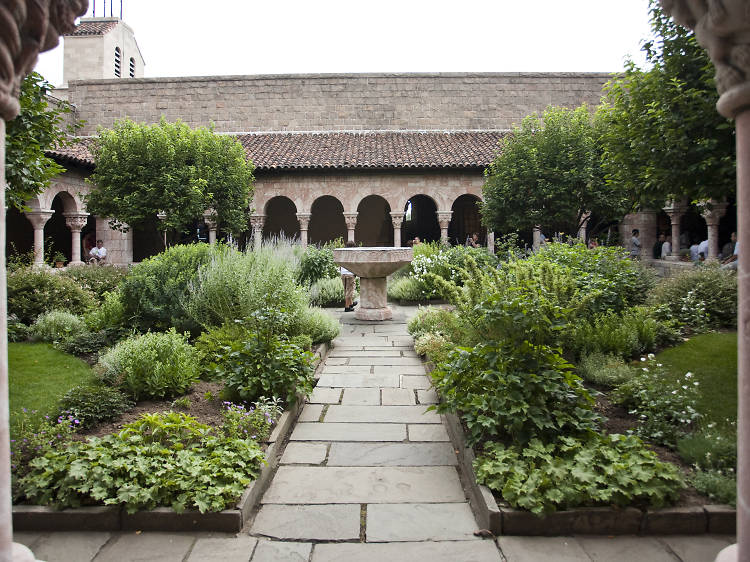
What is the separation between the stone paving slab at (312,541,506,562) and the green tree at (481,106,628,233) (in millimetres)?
11913

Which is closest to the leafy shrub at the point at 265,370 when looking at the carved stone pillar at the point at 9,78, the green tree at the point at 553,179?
the carved stone pillar at the point at 9,78

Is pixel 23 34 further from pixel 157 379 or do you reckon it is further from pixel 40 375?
pixel 40 375

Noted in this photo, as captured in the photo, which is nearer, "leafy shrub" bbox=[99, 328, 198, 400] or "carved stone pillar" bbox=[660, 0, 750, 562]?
"carved stone pillar" bbox=[660, 0, 750, 562]

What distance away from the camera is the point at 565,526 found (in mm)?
2668

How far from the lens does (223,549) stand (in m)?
2.56

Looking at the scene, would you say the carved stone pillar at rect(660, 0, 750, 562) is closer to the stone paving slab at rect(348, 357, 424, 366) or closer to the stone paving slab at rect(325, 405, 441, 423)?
the stone paving slab at rect(325, 405, 441, 423)

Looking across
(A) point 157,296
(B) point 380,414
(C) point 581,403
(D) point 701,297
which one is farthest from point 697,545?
(A) point 157,296

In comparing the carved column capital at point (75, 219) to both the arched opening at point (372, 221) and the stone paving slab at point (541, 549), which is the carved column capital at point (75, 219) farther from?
the stone paving slab at point (541, 549)

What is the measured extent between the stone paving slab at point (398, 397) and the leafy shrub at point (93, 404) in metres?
2.04

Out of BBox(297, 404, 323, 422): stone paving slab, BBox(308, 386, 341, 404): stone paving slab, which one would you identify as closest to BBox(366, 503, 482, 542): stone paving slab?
BBox(297, 404, 323, 422): stone paving slab

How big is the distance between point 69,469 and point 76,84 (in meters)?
21.9

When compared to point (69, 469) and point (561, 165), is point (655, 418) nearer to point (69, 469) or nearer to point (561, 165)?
point (69, 469)

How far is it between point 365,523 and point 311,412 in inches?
68.8

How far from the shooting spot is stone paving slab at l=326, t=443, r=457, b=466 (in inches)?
139
